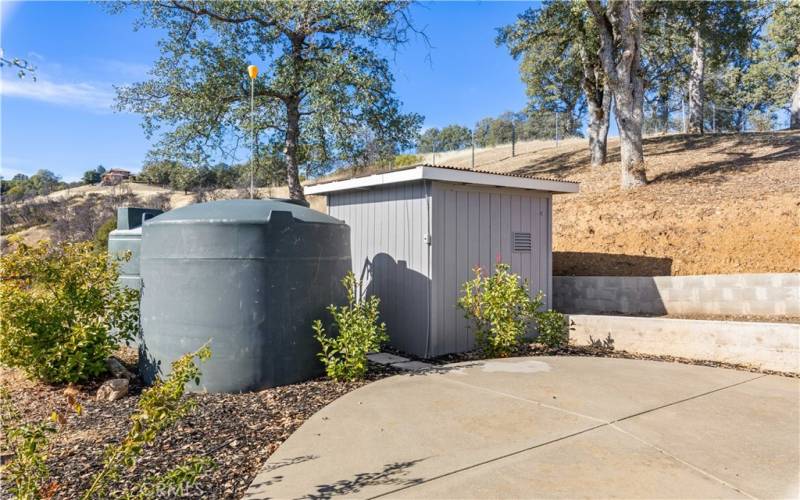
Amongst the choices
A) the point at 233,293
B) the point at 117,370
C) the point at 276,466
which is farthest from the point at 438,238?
the point at 117,370

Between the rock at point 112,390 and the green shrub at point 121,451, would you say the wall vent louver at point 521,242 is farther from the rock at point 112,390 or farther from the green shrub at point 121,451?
the green shrub at point 121,451

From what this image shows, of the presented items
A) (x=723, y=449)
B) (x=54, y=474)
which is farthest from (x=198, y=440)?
(x=723, y=449)

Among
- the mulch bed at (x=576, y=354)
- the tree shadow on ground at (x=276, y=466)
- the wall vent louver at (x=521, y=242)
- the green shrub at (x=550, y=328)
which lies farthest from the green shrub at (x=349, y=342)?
the wall vent louver at (x=521, y=242)

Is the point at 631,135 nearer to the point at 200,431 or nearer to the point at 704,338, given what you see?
the point at 704,338

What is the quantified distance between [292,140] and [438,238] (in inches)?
332

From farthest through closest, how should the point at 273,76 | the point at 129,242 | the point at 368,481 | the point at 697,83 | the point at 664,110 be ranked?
the point at 664,110 < the point at 697,83 < the point at 273,76 < the point at 129,242 < the point at 368,481

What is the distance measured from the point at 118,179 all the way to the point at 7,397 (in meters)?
34.2

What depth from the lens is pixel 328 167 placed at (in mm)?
14422

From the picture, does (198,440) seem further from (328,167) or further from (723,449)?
(328,167)

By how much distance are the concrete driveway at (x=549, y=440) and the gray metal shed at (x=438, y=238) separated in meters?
1.44

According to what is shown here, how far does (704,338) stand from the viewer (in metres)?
5.49

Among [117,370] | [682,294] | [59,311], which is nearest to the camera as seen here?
[59,311]

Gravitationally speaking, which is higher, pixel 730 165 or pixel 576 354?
pixel 730 165

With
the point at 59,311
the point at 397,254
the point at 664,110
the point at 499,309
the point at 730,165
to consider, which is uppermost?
the point at 664,110
